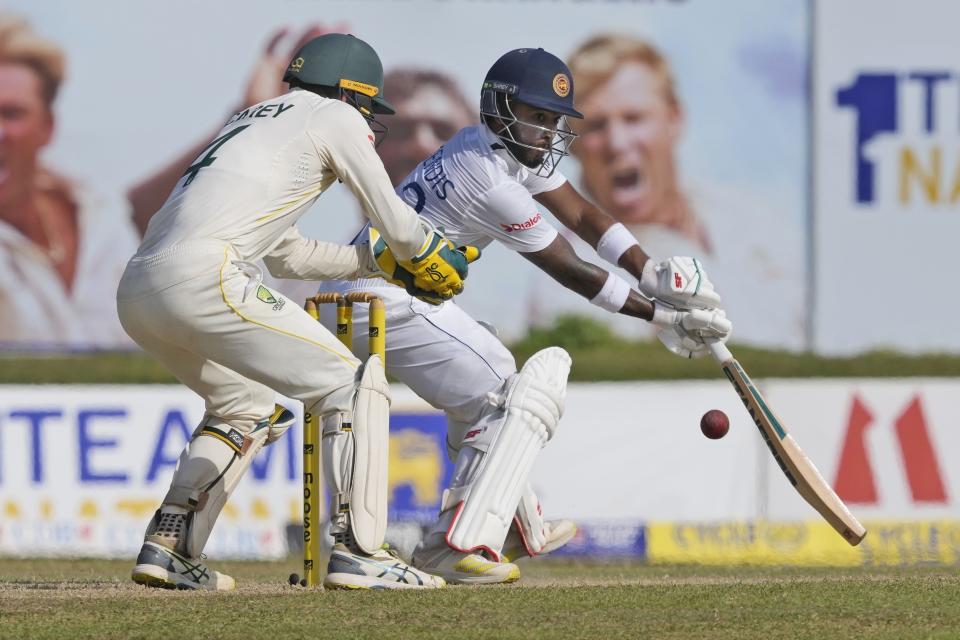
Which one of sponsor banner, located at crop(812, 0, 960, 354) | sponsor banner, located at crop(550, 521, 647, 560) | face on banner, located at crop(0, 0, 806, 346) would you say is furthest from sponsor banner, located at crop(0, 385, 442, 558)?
sponsor banner, located at crop(812, 0, 960, 354)

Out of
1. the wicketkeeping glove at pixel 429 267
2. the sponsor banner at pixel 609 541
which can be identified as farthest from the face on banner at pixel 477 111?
the wicketkeeping glove at pixel 429 267

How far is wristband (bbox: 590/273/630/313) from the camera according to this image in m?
5.98

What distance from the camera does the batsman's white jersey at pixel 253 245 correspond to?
15.8 ft

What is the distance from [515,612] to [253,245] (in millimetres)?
1376

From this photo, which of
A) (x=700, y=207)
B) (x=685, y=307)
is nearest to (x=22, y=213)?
(x=700, y=207)

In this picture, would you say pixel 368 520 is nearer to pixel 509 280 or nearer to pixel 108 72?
pixel 509 280

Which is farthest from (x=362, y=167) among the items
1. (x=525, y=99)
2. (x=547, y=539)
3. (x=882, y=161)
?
(x=882, y=161)

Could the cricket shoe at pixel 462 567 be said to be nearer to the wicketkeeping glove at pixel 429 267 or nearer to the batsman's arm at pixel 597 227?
the wicketkeeping glove at pixel 429 267

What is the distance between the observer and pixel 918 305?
635 inches

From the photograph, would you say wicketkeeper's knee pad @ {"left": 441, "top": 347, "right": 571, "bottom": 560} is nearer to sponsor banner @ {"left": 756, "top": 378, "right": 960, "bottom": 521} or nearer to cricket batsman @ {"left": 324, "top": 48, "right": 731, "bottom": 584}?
cricket batsman @ {"left": 324, "top": 48, "right": 731, "bottom": 584}

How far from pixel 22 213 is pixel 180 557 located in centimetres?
1077

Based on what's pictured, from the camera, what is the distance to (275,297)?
495cm

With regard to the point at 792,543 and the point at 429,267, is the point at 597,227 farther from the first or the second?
the point at 792,543

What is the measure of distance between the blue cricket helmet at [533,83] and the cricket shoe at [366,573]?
1.87 m
